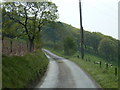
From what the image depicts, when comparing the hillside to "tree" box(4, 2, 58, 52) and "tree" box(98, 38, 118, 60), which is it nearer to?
"tree" box(98, 38, 118, 60)

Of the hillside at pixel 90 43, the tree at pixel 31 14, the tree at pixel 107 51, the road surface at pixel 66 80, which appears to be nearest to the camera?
the road surface at pixel 66 80

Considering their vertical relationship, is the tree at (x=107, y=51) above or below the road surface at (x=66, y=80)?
below

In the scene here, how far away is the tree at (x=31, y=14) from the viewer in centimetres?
4058

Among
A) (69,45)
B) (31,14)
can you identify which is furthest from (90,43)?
(31,14)

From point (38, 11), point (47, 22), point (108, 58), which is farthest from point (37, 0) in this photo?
point (108, 58)

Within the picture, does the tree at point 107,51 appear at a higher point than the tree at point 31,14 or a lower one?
lower

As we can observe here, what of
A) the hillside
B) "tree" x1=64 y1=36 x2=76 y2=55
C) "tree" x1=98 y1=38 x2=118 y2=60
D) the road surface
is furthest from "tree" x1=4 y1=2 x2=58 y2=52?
"tree" x1=98 y1=38 x2=118 y2=60

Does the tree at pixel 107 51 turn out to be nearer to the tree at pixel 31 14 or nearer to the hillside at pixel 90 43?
the hillside at pixel 90 43

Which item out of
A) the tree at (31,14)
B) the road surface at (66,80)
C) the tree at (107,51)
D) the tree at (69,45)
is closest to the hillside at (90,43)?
the tree at (107,51)

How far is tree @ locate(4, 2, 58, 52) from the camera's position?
1598 inches

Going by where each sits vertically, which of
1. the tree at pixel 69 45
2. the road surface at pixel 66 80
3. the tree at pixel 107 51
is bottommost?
the tree at pixel 107 51

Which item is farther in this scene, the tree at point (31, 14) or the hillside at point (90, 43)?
the hillside at point (90, 43)

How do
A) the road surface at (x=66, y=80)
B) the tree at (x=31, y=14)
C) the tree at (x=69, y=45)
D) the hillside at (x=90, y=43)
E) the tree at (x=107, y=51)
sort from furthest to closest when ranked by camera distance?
the hillside at (x=90, y=43) < the tree at (x=107, y=51) < the tree at (x=69, y=45) < the tree at (x=31, y=14) < the road surface at (x=66, y=80)

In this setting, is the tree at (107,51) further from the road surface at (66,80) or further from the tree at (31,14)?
the road surface at (66,80)
